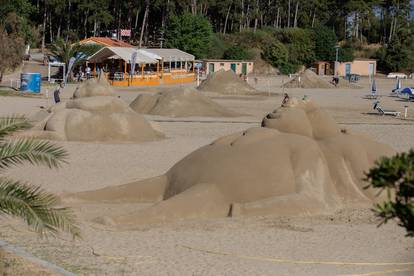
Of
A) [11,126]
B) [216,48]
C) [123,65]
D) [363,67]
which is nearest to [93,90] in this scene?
[11,126]

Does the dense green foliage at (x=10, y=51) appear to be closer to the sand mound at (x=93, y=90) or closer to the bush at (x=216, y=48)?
the sand mound at (x=93, y=90)

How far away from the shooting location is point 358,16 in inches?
4065

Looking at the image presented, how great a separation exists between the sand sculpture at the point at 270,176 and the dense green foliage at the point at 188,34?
59813mm

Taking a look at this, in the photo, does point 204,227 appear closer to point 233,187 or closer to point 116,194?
point 233,187

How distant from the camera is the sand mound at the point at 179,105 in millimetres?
30297

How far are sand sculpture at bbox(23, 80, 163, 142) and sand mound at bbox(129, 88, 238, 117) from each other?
8.53 meters

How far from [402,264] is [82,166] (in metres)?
9.28

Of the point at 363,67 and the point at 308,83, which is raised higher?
the point at 363,67

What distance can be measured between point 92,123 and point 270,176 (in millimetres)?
9693

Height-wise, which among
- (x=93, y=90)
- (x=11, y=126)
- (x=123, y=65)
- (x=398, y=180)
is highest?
(x=398, y=180)

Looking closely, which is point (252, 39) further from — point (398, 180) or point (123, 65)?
point (398, 180)

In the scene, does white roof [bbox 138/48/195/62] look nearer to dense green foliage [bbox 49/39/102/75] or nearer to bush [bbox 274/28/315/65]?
dense green foliage [bbox 49/39/102/75]

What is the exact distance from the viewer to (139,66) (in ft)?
186

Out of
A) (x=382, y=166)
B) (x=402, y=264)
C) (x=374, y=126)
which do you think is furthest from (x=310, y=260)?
(x=374, y=126)
